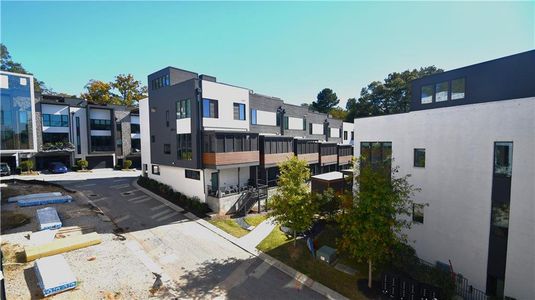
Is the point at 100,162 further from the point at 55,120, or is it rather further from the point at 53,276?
the point at 53,276

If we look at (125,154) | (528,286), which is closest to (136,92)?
(125,154)

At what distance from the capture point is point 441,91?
16312 millimetres

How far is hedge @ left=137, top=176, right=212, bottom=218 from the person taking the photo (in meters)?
21.6

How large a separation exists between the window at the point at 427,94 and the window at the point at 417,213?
773 cm

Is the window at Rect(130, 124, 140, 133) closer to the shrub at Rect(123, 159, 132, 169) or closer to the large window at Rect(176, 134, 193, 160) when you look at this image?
the shrub at Rect(123, 159, 132, 169)

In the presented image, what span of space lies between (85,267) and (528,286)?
72.9 ft

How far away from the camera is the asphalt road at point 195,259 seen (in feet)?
38.6

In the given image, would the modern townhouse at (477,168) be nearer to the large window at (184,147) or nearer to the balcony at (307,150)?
the balcony at (307,150)

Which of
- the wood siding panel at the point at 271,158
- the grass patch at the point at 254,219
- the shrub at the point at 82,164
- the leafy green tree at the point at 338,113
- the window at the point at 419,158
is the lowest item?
the grass patch at the point at 254,219

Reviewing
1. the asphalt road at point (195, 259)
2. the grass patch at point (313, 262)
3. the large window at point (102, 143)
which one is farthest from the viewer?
the large window at point (102, 143)

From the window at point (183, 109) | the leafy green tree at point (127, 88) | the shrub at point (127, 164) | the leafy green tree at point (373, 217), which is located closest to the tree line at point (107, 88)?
the leafy green tree at point (127, 88)

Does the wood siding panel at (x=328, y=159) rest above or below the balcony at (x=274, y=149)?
below

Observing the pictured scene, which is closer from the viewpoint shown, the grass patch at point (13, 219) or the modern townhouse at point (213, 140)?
the grass patch at point (13, 219)

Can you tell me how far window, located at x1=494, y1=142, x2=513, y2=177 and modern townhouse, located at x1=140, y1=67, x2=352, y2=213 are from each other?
17.9 meters
